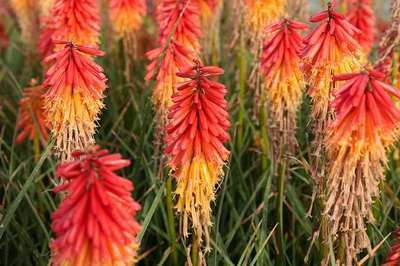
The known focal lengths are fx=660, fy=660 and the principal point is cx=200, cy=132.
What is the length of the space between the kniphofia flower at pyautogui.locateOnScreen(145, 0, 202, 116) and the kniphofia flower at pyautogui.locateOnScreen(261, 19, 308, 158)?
0.47 metres

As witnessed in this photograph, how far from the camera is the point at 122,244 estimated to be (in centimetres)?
244

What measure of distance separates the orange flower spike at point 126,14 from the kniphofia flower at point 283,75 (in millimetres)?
1779

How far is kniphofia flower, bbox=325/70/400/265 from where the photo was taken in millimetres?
2777

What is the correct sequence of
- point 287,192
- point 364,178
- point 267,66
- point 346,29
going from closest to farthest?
point 364,178 < point 346,29 < point 267,66 < point 287,192

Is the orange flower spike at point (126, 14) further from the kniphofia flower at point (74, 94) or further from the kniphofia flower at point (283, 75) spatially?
the kniphofia flower at point (74, 94)

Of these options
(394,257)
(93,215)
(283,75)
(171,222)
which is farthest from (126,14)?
(93,215)

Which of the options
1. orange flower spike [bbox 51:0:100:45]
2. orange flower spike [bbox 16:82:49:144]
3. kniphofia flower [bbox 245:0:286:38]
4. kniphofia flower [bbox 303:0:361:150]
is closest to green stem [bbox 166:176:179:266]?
kniphofia flower [bbox 303:0:361:150]

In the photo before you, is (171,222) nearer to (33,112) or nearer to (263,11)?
(33,112)

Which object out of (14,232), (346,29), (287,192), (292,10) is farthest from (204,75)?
(292,10)

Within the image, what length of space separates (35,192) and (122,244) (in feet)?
7.58

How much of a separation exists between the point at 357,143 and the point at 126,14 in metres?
3.13

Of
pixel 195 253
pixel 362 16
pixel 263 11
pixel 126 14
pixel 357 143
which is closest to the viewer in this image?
pixel 357 143

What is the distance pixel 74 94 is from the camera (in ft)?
10.4

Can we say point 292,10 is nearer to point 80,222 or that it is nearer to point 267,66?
point 267,66
